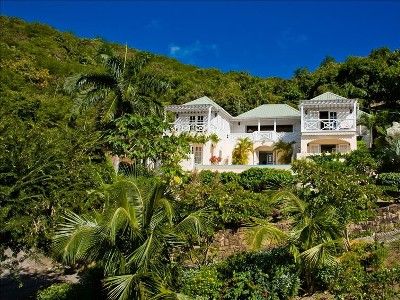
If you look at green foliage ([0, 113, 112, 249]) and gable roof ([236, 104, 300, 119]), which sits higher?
gable roof ([236, 104, 300, 119])

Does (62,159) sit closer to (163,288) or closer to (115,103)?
(163,288)

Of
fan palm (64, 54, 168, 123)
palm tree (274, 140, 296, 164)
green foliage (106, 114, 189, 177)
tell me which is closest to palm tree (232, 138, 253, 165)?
palm tree (274, 140, 296, 164)

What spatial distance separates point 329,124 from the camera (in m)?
34.3

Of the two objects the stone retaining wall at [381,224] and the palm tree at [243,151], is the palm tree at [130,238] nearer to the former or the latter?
the stone retaining wall at [381,224]

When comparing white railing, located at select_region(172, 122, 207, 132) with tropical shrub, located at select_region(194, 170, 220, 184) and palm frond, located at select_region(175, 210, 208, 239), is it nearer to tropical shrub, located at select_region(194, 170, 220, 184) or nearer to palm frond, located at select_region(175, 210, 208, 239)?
tropical shrub, located at select_region(194, 170, 220, 184)

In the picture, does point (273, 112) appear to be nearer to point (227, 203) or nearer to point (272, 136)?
point (272, 136)

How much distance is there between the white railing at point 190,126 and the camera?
35.8 meters

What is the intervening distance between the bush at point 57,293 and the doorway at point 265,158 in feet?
77.3

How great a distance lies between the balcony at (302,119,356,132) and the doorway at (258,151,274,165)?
4.18 metres

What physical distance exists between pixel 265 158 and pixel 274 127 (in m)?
2.65

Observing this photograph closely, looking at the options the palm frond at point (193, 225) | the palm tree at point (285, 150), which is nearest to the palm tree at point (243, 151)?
the palm tree at point (285, 150)

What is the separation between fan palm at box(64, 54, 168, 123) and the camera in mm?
26266

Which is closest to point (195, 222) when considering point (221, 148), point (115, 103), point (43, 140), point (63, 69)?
point (43, 140)

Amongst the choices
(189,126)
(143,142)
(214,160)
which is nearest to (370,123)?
(214,160)
